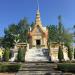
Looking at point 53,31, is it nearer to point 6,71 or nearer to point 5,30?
point 5,30

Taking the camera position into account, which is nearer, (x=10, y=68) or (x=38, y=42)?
(x=10, y=68)

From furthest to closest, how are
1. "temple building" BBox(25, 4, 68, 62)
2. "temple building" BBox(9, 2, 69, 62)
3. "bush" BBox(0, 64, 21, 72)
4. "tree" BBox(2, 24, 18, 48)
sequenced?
"tree" BBox(2, 24, 18, 48) < "temple building" BBox(25, 4, 68, 62) < "temple building" BBox(9, 2, 69, 62) < "bush" BBox(0, 64, 21, 72)

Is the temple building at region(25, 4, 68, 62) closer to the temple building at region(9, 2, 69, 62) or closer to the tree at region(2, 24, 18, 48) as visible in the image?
the temple building at region(9, 2, 69, 62)

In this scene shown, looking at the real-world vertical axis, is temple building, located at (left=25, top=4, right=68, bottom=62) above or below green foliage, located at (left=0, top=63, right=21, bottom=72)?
above

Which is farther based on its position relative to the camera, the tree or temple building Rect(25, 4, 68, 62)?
the tree

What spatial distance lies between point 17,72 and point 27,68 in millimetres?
1644

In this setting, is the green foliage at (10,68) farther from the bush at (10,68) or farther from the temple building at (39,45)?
the temple building at (39,45)

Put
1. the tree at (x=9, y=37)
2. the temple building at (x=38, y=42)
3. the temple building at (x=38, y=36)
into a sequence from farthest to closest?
the tree at (x=9, y=37), the temple building at (x=38, y=36), the temple building at (x=38, y=42)

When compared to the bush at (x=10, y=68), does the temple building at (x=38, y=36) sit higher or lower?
higher

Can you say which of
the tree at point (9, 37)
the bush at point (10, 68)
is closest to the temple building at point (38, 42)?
the bush at point (10, 68)

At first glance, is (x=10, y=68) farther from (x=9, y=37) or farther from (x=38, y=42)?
(x=9, y=37)

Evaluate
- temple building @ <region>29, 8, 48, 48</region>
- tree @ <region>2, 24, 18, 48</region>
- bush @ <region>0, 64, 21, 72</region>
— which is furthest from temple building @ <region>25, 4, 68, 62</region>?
tree @ <region>2, 24, 18, 48</region>

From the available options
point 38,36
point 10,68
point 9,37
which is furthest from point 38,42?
point 10,68

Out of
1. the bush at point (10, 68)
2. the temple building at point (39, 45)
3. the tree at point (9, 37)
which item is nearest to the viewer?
the bush at point (10, 68)
